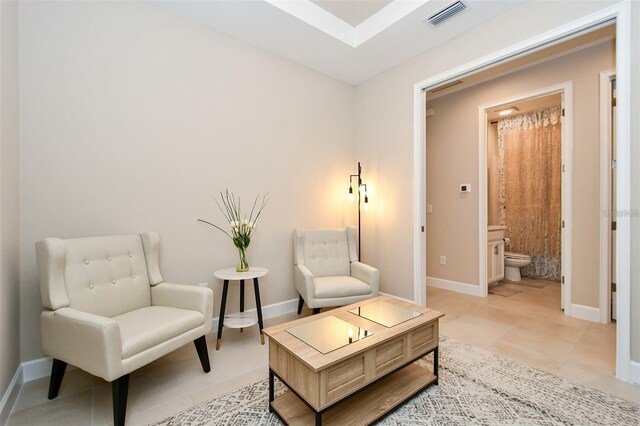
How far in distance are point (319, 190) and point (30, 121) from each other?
8.41ft

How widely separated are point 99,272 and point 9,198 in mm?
649

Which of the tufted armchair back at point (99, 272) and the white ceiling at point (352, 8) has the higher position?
the white ceiling at point (352, 8)

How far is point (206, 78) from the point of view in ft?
9.00

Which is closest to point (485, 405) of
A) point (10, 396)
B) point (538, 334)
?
point (538, 334)

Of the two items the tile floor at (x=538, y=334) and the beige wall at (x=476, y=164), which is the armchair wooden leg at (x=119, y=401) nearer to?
Answer: the tile floor at (x=538, y=334)

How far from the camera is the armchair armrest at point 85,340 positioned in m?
1.47

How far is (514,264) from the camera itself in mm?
4625

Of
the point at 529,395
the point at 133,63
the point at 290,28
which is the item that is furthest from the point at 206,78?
the point at 529,395

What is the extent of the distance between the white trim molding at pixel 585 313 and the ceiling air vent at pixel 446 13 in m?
3.14

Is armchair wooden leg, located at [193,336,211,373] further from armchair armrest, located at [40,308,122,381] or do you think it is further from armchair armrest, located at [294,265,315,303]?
armchair armrest, located at [294,265,315,303]

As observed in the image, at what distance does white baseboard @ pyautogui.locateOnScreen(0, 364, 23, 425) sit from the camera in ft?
5.15

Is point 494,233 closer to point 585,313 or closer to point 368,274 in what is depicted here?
point 585,313

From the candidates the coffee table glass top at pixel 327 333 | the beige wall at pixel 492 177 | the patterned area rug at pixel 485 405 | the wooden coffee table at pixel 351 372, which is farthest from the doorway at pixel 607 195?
the coffee table glass top at pixel 327 333

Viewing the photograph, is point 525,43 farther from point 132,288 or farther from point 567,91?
point 132,288
